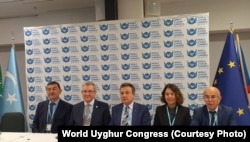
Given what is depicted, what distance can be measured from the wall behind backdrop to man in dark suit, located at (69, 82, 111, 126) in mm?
2694

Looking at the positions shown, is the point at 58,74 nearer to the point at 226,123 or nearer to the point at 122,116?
the point at 122,116

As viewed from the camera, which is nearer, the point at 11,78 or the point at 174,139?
the point at 174,139

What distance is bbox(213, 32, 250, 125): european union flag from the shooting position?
14.1ft

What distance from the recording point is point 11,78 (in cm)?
547

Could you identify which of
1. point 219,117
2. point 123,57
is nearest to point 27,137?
point 123,57

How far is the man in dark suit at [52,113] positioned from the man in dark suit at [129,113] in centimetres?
69

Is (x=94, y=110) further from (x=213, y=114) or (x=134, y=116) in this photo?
(x=213, y=114)

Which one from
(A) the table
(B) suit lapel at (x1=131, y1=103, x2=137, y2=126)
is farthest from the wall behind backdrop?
(A) the table

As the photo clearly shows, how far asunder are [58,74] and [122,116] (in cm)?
167

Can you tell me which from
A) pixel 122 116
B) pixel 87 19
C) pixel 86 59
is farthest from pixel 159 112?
pixel 87 19

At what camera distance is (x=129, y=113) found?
152 inches

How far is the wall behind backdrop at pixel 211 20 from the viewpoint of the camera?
5520mm

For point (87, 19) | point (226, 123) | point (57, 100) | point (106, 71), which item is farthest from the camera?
point (87, 19)

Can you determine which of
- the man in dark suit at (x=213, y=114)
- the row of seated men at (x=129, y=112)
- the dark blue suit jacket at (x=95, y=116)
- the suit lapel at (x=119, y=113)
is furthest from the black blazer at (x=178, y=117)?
the dark blue suit jacket at (x=95, y=116)
